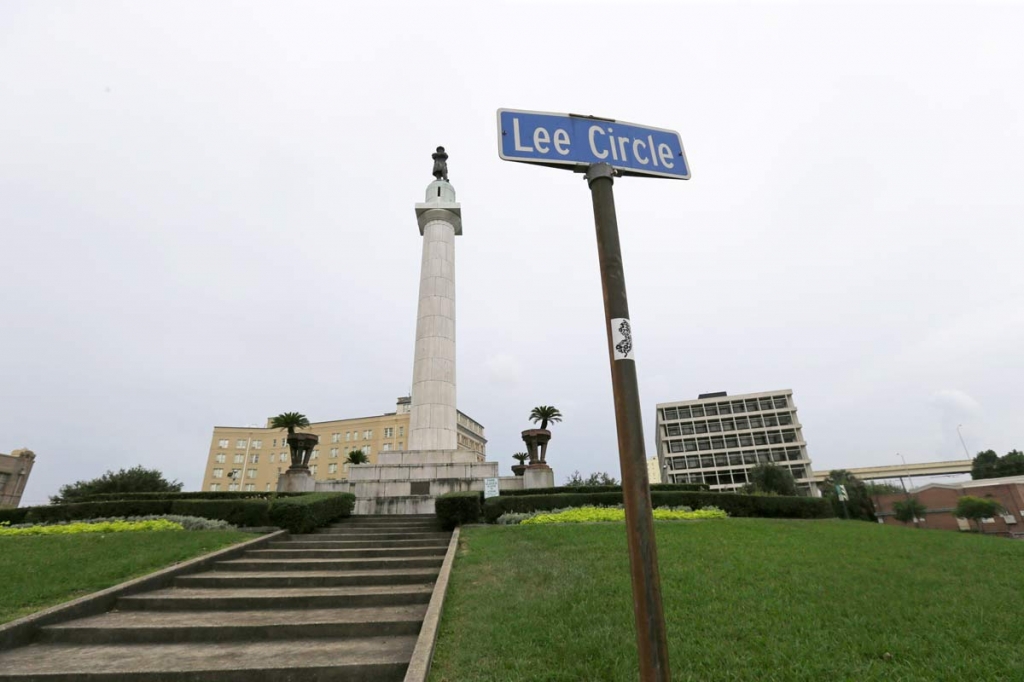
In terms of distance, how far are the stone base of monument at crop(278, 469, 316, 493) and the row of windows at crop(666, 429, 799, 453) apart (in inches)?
3003

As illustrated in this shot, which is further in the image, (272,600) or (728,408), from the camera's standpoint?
(728,408)

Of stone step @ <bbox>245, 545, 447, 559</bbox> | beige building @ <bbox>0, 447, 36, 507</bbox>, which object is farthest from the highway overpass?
beige building @ <bbox>0, 447, 36, 507</bbox>

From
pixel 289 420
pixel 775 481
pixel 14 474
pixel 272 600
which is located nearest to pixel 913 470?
pixel 775 481

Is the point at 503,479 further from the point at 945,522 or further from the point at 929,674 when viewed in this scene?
the point at 945,522

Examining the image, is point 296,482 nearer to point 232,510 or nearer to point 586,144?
point 232,510

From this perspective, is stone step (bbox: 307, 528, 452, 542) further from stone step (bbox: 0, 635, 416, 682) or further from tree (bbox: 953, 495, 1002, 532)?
tree (bbox: 953, 495, 1002, 532)

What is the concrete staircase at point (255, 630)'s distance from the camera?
500 cm

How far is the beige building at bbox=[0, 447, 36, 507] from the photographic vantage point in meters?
43.2

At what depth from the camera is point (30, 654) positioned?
18.2 feet

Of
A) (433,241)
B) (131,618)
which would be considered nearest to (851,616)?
(131,618)

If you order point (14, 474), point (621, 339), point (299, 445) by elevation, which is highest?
point (14, 474)

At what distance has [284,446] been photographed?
8231 cm

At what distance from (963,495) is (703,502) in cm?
5980

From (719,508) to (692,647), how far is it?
14.8 metres
